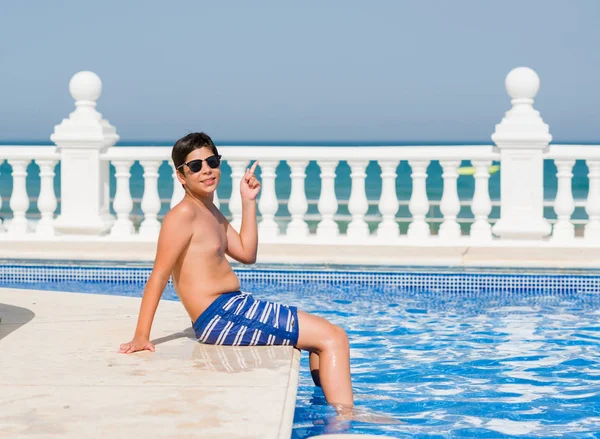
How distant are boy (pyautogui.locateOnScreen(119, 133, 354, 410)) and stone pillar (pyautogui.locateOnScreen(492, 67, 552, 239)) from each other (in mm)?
4254

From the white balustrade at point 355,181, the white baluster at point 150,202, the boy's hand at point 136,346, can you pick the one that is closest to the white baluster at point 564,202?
the white balustrade at point 355,181

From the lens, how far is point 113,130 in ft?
31.5

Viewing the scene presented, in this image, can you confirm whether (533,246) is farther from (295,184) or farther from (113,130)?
(113,130)

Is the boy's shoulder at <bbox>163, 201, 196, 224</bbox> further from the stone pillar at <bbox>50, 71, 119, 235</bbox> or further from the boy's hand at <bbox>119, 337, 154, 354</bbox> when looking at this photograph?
the stone pillar at <bbox>50, 71, 119, 235</bbox>

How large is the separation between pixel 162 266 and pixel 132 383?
651 mm

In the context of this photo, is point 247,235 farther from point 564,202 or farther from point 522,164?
point 564,202

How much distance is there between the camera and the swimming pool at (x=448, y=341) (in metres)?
5.06

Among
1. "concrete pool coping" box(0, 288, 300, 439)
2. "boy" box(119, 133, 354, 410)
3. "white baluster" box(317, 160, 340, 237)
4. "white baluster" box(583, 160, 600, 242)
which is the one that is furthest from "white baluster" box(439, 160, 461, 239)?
"boy" box(119, 133, 354, 410)

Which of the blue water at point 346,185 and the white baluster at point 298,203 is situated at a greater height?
the white baluster at point 298,203

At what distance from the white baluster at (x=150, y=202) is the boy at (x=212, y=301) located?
4274 millimetres

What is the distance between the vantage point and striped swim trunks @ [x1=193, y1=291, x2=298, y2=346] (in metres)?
4.83

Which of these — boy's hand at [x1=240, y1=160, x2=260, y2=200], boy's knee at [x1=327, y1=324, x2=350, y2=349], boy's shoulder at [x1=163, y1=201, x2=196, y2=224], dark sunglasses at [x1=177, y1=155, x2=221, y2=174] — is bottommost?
boy's knee at [x1=327, y1=324, x2=350, y2=349]

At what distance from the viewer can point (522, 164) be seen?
8.76 metres

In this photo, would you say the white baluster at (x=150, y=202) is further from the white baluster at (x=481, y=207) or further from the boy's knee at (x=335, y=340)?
the boy's knee at (x=335, y=340)
